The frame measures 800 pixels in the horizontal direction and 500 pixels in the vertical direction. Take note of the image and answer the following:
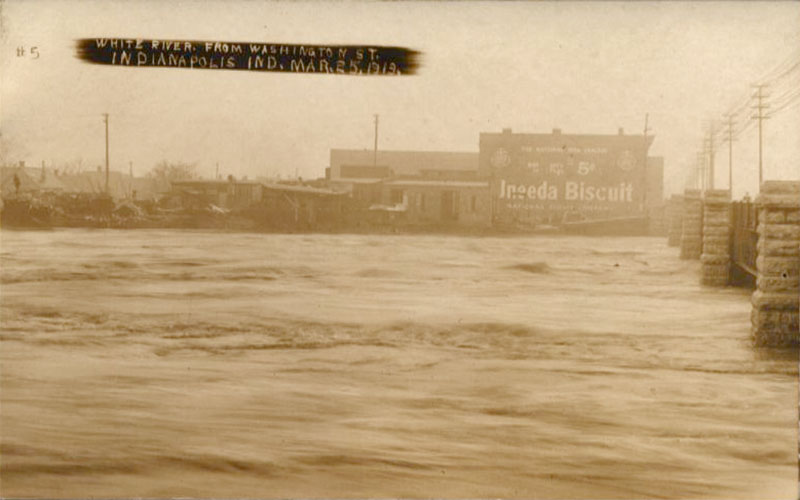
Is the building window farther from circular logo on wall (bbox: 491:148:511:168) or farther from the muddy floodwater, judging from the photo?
the muddy floodwater

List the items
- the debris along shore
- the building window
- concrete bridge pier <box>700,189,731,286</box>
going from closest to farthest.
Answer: concrete bridge pier <box>700,189,731,286</box>
the debris along shore
the building window

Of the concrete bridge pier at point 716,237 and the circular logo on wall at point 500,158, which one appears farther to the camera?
the circular logo on wall at point 500,158

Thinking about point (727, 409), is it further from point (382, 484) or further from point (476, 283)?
point (476, 283)

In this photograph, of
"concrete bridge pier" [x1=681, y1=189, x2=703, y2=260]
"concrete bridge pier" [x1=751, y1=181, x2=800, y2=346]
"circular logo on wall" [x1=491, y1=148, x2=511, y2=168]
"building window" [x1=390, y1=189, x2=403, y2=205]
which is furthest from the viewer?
"building window" [x1=390, y1=189, x2=403, y2=205]

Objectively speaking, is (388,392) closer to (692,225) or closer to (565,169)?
(692,225)

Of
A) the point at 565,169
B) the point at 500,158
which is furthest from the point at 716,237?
the point at 500,158

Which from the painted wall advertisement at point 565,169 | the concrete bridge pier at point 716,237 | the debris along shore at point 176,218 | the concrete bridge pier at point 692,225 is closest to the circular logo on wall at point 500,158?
the painted wall advertisement at point 565,169

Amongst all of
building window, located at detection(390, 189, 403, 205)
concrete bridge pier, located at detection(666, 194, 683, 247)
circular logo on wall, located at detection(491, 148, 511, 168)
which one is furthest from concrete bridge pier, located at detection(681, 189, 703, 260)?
building window, located at detection(390, 189, 403, 205)
